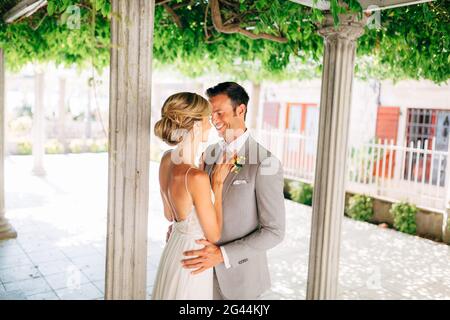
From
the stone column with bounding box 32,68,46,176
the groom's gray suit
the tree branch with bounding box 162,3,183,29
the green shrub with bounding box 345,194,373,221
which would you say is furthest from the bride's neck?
the stone column with bounding box 32,68,46,176

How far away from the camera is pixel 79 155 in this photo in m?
19.4

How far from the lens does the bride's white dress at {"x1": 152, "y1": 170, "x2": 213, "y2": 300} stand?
2.45 meters

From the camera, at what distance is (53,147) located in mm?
19312

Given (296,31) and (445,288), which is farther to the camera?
(445,288)

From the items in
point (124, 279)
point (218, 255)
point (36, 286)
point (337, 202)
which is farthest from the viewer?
point (36, 286)

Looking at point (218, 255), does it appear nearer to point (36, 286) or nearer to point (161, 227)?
point (36, 286)

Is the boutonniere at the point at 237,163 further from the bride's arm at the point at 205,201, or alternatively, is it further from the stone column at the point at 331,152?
the stone column at the point at 331,152

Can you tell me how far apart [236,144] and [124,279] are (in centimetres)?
115

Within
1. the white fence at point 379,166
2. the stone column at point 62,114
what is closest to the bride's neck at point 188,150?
the white fence at point 379,166

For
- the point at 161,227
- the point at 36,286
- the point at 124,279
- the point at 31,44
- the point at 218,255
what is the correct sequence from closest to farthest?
the point at 124,279, the point at 218,255, the point at 36,286, the point at 31,44, the point at 161,227

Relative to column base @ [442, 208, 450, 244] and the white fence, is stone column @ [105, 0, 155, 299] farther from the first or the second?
column base @ [442, 208, 450, 244]

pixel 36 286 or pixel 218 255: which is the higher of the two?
pixel 218 255

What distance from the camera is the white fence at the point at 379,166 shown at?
9039 mm

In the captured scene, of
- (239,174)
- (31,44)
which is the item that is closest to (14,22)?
(31,44)
